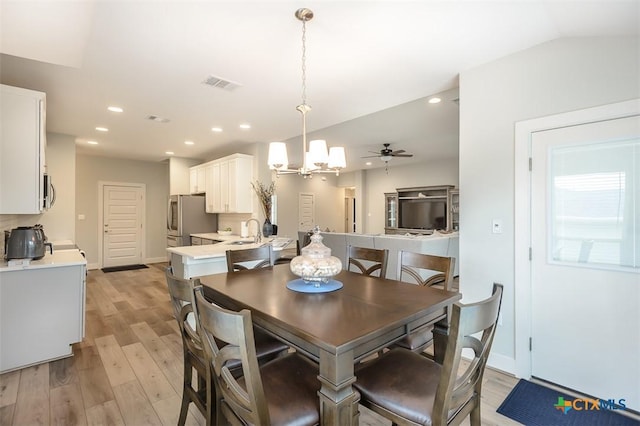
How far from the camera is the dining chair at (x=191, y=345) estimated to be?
1404mm

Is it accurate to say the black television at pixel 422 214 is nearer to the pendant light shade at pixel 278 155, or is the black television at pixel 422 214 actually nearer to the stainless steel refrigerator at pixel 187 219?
the stainless steel refrigerator at pixel 187 219

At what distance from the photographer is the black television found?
8172mm

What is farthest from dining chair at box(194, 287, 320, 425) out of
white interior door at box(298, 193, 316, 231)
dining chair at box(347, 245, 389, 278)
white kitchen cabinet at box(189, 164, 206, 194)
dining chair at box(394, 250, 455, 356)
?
white interior door at box(298, 193, 316, 231)

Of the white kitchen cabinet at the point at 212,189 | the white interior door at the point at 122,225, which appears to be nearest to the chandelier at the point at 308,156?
the white kitchen cabinet at the point at 212,189

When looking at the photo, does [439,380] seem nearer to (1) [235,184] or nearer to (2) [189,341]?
(2) [189,341]

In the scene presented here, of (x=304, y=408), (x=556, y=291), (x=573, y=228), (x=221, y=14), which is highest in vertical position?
(x=221, y=14)

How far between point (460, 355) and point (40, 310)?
3371 mm

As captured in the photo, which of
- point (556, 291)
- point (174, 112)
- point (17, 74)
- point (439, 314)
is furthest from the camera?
point (174, 112)

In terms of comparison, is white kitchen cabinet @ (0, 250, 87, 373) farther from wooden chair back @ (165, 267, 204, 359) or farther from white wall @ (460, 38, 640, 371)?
white wall @ (460, 38, 640, 371)

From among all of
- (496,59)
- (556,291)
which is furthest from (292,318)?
(496,59)

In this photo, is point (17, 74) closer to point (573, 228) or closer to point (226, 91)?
point (226, 91)

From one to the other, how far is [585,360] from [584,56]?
2161 mm

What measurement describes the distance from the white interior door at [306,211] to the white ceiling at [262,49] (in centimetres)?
540

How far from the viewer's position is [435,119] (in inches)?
181
